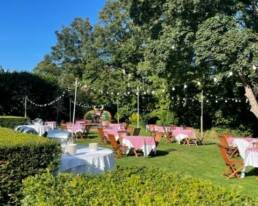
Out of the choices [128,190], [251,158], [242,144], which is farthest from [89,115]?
[128,190]

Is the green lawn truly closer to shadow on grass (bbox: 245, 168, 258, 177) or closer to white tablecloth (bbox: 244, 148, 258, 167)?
shadow on grass (bbox: 245, 168, 258, 177)

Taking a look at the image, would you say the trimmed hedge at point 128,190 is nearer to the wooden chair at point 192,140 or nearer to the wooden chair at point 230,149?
the wooden chair at point 230,149

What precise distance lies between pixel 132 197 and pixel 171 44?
15.0 metres

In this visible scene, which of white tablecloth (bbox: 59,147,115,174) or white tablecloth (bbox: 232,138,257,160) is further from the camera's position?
white tablecloth (bbox: 232,138,257,160)

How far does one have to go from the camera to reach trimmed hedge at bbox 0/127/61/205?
667cm

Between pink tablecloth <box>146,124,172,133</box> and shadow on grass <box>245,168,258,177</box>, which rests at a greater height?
pink tablecloth <box>146,124,172,133</box>

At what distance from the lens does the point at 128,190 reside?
177 inches

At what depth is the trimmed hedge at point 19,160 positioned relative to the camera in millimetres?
6672

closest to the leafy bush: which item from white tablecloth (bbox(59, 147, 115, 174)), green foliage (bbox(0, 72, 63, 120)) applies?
green foliage (bbox(0, 72, 63, 120))

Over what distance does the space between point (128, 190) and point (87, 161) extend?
13.5 ft

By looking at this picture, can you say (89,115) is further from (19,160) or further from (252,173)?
(19,160)

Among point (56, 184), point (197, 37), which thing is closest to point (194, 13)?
point (197, 37)

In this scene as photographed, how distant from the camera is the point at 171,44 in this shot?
18.8m

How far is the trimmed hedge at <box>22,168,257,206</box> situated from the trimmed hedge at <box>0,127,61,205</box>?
138 centimetres
